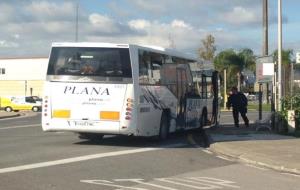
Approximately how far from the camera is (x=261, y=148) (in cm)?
1625

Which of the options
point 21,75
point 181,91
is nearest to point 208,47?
point 21,75

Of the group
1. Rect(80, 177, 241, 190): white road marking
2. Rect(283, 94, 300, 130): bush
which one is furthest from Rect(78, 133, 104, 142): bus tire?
Rect(80, 177, 241, 190): white road marking

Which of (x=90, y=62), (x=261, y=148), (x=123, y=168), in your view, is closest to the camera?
(x=123, y=168)

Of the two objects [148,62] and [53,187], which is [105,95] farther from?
[53,187]

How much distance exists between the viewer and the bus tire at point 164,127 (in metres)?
18.9

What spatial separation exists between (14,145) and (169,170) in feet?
20.4

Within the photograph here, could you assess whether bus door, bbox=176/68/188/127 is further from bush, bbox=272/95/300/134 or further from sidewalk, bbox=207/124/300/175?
bush, bbox=272/95/300/134

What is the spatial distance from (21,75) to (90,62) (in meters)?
85.9

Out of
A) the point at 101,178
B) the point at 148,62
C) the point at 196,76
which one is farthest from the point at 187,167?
the point at 196,76

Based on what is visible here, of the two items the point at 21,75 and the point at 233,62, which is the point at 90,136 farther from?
the point at 21,75

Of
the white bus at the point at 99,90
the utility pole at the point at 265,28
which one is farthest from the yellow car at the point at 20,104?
the white bus at the point at 99,90

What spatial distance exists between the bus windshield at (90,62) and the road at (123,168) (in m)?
2.03

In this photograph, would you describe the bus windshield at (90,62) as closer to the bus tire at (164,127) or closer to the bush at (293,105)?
the bus tire at (164,127)

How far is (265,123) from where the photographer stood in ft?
79.6
